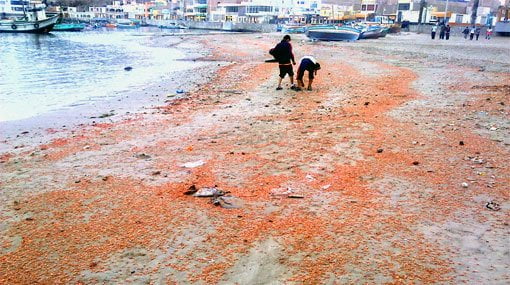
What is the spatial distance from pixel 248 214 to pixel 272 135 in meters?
3.31

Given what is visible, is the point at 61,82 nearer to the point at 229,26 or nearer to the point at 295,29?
the point at 295,29

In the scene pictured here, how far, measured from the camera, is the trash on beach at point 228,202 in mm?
4328

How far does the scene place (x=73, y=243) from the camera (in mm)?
3637

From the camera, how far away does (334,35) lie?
142 feet

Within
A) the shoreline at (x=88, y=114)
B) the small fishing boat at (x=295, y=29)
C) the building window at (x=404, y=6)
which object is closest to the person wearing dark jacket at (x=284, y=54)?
the shoreline at (x=88, y=114)

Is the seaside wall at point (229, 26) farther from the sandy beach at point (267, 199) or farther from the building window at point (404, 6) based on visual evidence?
the sandy beach at point (267, 199)

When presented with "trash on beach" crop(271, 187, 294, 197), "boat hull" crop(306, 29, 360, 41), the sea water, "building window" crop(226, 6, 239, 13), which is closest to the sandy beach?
"trash on beach" crop(271, 187, 294, 197)

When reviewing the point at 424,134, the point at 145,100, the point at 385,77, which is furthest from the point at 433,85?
the point at 145,100

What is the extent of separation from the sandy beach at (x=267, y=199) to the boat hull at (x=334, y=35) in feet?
116

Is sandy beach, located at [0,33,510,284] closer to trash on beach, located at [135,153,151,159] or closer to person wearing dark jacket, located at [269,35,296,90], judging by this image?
trash on beach, located at [135,153,151,159]

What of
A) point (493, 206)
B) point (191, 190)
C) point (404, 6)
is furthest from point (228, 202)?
point (404, 6)

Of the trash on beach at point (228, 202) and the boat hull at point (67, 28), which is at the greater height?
the boat hull at point (67, 28)

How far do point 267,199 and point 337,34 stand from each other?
137 ft

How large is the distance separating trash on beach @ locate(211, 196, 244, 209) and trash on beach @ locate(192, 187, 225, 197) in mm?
109
